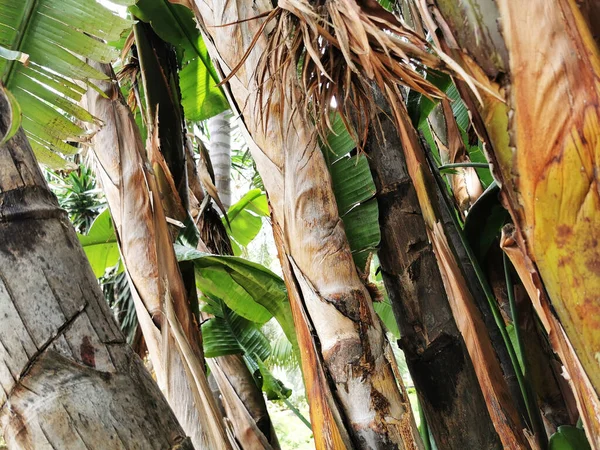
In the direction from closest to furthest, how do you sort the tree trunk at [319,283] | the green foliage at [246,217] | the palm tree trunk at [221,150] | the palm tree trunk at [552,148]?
the palm tree trunk at [552,148] < the tree trunk at [319,283] < the green foliage at [246,217] < the palm tree trunk at [221,150]

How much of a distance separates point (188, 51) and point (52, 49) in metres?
0.44

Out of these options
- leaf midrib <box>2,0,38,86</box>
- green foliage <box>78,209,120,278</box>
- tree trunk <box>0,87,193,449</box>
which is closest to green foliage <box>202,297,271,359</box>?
green foliage <box>78,209,120,278</box>

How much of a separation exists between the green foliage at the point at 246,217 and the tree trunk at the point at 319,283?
0.86 meters

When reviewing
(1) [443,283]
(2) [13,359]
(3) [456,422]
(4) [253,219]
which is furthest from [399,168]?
(4) [253,219]

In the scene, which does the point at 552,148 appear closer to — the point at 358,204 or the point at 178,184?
the point at 358,204

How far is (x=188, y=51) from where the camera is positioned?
114cm

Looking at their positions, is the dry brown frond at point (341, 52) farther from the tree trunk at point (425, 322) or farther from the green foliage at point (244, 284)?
the green foliage at point (244, 284)

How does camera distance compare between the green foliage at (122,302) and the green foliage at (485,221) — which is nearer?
the green foliage at (485,221)

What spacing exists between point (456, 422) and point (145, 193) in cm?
49

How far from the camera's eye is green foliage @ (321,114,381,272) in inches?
28.3

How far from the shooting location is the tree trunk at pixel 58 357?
1.07 ft

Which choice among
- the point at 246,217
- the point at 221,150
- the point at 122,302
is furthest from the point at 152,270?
the point at 122,302

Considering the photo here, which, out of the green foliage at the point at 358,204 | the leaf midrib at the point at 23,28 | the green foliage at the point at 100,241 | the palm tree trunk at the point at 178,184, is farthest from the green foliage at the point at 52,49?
the green foliage at the point at 100,241

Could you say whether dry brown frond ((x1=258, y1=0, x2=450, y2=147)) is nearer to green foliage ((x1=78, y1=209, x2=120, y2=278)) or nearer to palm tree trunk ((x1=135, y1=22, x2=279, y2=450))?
palm tree trunk ((x1=135, y1=22, x2=279, y2=450))
